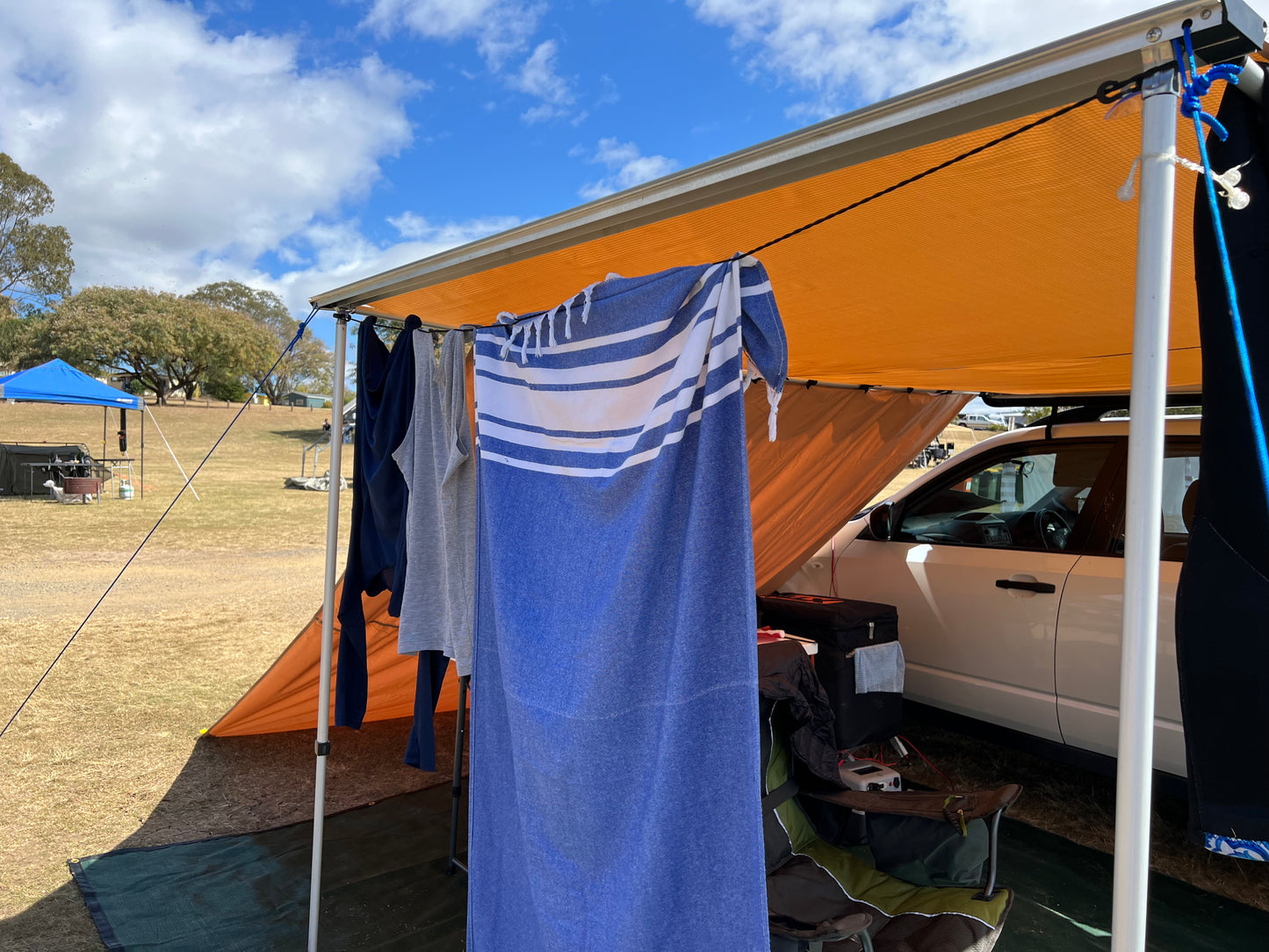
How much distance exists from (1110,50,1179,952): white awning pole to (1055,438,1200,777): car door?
2.52 metres

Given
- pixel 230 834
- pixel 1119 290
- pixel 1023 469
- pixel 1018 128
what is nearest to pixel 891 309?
pixel 1119 290

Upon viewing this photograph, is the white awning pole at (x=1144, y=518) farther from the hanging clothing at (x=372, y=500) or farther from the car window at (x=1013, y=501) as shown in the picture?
the car window at (x=1013, y=501)

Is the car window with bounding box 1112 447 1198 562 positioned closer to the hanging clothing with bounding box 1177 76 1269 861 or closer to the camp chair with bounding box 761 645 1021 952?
the camp chair with bounding box 761 645 1021 952

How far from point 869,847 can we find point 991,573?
Result: 5.28 ft

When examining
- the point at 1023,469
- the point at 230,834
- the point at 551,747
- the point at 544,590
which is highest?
the point at 1023,469

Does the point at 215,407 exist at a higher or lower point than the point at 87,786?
higher

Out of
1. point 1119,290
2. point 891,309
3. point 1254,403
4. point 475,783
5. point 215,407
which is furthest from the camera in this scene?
point 215,407

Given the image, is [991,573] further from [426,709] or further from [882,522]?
[426,709]

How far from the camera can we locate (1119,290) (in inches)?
102

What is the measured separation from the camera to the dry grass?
3.50 meters

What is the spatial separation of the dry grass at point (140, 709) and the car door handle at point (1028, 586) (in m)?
2.95

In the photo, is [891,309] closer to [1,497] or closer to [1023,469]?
[1023,469]

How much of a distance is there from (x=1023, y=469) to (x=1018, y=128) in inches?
120

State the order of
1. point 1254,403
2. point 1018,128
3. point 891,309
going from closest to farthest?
point 1254,403, point 1018,128, point 891,309
